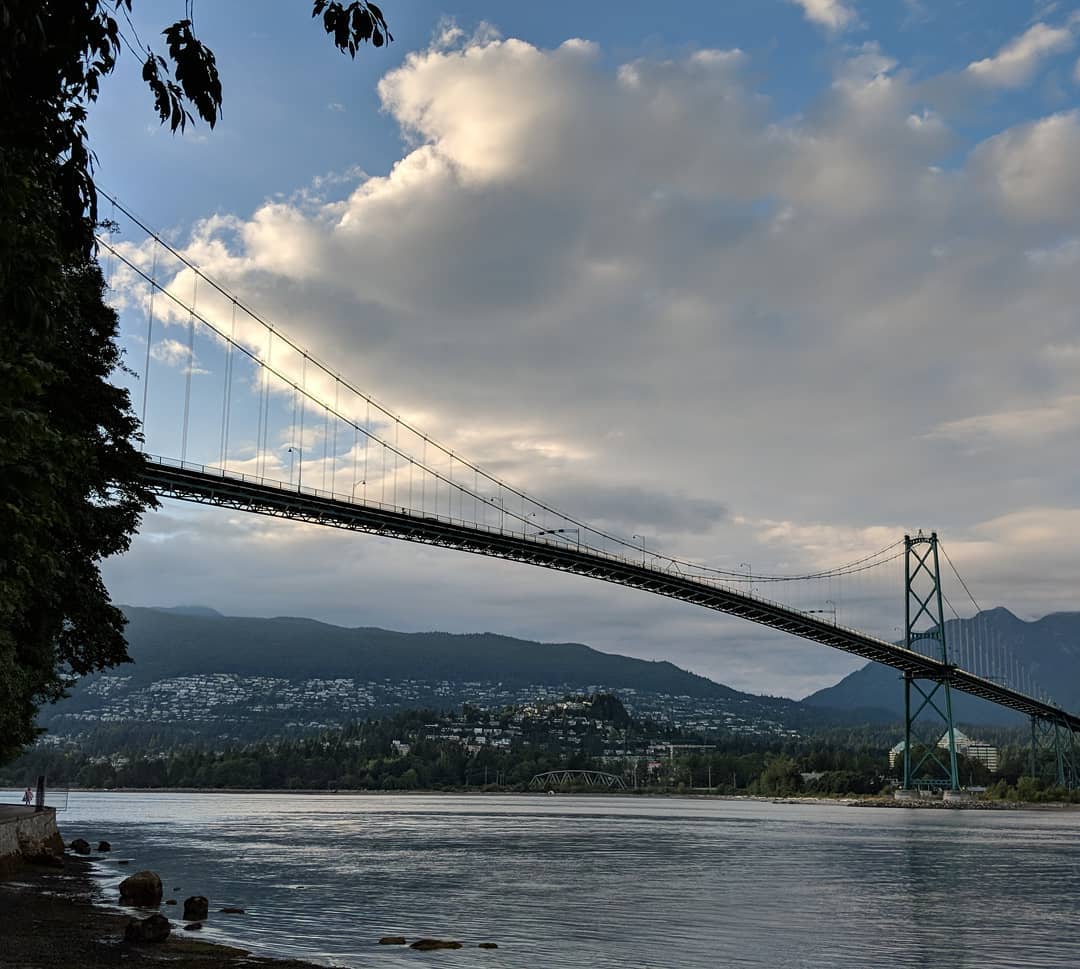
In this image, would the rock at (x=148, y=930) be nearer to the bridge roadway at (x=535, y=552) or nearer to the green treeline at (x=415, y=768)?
the bridge roadway at (x=535, y=552)

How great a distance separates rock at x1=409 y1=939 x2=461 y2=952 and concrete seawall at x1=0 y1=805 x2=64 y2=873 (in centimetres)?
1012

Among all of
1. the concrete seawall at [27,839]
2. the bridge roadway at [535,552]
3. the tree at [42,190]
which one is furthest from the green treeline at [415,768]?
the tree at [42,190]

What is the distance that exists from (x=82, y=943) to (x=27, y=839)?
504 inches

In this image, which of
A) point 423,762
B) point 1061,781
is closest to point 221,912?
point 1061,781

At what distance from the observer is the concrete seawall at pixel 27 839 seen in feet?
79.5

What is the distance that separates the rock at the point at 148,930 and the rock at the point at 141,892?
18.7ft

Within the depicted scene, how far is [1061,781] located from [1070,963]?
10373 cm

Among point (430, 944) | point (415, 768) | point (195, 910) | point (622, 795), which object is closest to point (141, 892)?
point (195, 910)

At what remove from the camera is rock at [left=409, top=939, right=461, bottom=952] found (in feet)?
57.8

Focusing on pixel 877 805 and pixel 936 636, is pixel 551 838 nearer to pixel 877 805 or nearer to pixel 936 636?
pixel 936 636

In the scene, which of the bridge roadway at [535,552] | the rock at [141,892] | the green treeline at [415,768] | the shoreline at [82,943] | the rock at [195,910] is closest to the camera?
the shoreline at [82,943]

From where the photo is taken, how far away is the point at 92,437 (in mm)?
20500

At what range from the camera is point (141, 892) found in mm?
21234

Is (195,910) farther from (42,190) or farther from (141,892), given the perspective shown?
(42,190)
